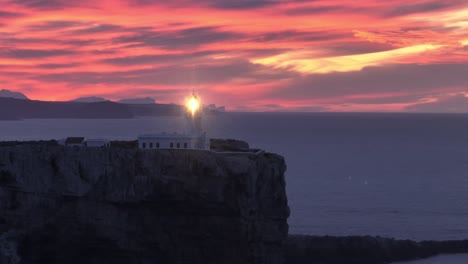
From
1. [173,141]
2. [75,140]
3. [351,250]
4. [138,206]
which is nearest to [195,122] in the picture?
[173,141]

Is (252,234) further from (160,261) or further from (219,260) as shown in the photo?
(160,261)

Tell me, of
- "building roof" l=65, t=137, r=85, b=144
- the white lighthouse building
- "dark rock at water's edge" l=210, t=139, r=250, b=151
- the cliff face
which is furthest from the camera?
"dark rock at water's edge" l=210, t=139, r=250, b=151

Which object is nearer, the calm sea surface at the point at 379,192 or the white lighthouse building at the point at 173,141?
the white lighthouse building at the point at 173,141

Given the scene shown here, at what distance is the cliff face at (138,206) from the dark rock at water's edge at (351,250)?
40.8 ft

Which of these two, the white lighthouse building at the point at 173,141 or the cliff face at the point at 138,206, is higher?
the white lighthouse building at the point at 173,141

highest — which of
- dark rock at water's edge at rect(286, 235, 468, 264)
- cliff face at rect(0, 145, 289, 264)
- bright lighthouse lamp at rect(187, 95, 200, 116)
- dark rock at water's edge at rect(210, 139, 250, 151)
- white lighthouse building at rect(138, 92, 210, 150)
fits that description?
bright lighthouse lamp at rect(187, 95, 200, 116)

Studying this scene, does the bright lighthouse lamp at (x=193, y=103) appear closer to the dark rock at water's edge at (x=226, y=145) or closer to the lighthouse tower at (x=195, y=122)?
the lighthouse tower at (x=195, y=122)

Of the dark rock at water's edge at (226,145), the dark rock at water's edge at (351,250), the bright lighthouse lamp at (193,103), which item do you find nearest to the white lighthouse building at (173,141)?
the dark rock at water's edge at (226,145)

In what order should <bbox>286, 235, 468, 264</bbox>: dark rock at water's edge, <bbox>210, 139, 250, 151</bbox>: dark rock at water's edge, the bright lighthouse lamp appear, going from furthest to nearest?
1. <bbox>286, 235, 468, 264</bbox>: dark rock at water's edge
2. the bright lighthouse lamp
3. <bbox>210, 139, 250, 151</bbox>: dark rock at water's edge

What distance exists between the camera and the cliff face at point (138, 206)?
1866 inches

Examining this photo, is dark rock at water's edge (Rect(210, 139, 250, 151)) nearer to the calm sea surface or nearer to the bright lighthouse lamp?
the bright lighthouse lamp

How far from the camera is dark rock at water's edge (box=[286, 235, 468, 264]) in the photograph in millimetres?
62406

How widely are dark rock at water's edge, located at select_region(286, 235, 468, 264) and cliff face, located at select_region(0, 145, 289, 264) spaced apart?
40.8ft

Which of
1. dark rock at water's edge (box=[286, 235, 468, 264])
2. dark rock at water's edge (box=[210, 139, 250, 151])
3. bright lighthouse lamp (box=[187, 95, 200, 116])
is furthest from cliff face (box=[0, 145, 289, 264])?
dark rock at water's edge (box=[286, 235, 468, 264])
